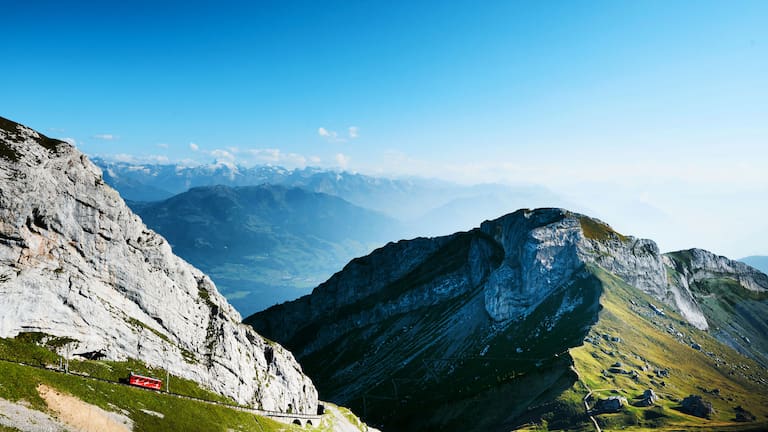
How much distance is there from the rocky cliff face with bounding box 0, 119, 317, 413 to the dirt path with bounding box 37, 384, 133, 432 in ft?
54.1

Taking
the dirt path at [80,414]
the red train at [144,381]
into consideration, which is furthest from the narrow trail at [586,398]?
the dirt path at [80,414]

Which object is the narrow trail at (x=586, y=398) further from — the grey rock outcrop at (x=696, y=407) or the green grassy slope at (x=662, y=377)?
the grey rock outcrop at (x=696, y=407)

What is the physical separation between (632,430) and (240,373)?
10002 cm

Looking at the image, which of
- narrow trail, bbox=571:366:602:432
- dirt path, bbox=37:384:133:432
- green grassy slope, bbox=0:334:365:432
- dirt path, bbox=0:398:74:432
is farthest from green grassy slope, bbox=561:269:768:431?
dirt path, bbox=0:398:74:432

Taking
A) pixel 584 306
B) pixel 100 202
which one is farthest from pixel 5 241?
pixel 584 306

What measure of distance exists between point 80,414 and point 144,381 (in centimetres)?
1937

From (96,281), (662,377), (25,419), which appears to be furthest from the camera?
(662,377)

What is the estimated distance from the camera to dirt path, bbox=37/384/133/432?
6562 centimetres

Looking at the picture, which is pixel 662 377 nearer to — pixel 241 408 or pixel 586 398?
pixel 586 398

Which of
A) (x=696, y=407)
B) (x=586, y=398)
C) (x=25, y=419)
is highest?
(x=25, y=419)

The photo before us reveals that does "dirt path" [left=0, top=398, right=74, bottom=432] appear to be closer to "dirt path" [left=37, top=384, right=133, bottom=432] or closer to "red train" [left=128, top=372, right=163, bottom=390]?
"dirt path" [left=37, top=384, right=133, bottom=432]

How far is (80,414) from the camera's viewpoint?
67625 mm

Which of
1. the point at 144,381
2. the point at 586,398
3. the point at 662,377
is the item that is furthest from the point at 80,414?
the point at 662,377

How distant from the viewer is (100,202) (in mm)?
Answer: 100750
